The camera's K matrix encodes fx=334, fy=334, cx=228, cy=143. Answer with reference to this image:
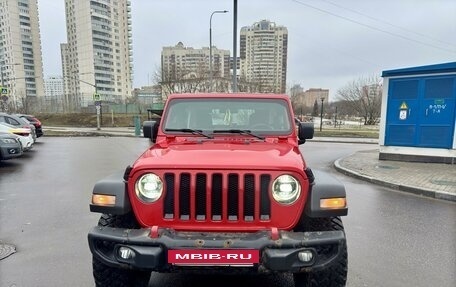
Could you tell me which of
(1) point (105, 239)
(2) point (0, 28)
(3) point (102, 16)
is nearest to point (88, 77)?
(3) point (102, 16)

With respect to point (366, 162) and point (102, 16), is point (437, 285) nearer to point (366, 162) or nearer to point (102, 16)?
point (366, 162)

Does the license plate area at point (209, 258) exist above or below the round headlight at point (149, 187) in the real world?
below

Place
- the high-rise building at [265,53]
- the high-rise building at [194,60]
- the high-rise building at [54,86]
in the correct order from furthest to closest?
1. the high-rise building at [54,86]
2. the high-rise building at [194,60]
3. the high-rise building at [265,53]

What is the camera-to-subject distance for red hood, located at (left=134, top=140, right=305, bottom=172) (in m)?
2.60

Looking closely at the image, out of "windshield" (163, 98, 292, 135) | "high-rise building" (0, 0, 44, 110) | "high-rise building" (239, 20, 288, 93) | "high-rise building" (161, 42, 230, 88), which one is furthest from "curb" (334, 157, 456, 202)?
"high-rise building" (0, 0, 44, 110)

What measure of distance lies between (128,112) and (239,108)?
1753 inches

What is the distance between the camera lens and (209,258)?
2389 mm

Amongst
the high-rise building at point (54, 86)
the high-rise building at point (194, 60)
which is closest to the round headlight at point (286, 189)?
the high-rise building at point (194, 60)

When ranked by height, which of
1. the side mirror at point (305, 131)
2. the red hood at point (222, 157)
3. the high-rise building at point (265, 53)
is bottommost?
the red hood at point (222, 157)

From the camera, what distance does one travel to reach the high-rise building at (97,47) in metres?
67.2

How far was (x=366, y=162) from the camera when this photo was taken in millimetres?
11141

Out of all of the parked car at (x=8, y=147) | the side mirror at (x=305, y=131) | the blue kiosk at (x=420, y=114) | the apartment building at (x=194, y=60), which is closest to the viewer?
the side mirror at (x=305, y=131)

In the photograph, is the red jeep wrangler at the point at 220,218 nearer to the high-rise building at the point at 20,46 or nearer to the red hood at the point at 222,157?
the red hood at the point at 222,157

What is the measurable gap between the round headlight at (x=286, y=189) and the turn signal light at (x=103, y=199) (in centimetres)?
128
